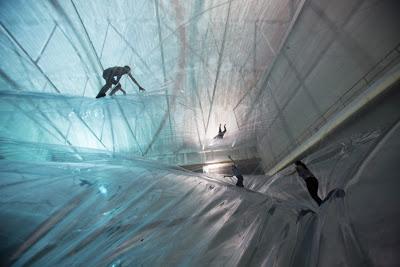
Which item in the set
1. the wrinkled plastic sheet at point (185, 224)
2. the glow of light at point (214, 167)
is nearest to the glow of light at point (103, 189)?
the wrinkled plastic sheet at point (185, 224)

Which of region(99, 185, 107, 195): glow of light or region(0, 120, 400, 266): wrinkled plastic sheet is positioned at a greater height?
region(99, 185, 107, 195): glow of light

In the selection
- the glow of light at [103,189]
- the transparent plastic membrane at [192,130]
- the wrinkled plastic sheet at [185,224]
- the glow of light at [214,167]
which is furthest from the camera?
the glow of light at [214,167]

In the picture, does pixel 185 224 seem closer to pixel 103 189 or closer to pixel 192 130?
pixel 103 189

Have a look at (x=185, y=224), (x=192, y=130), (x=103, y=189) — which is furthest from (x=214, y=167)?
(x=185, y=224)

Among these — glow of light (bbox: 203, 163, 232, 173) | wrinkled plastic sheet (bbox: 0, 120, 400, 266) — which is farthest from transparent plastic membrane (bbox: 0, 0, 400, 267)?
glow of light (bbox: 203, 163, 232, 173)

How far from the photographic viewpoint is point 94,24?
3.78 meters

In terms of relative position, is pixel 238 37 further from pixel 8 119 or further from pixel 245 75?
pixel 8 119

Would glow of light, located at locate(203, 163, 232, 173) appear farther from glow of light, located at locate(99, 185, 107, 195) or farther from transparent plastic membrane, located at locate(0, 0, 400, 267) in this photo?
glow of light, located at locate(99, 185, 107, 195)

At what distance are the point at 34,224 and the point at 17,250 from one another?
0.42ft

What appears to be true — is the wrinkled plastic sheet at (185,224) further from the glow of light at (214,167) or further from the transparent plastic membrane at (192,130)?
the glow of light at (214,167)

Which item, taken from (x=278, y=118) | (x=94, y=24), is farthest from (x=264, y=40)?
(x=94, y=24)

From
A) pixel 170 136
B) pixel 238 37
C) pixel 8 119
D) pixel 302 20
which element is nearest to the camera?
pixel 8 119

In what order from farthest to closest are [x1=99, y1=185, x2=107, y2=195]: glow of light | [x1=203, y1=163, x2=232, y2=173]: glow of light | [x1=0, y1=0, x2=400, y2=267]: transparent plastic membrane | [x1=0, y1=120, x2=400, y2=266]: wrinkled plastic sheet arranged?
1. [x1=203, y1=163, x2=232, y2=173]: glow of light
2. [x1=99, y1=185, x2=107, y2=195]: glow of light
3. [x1=0, y1=0, x2=400, y2=267]: transparent plastic membrane
4. [x1=0, y1=120, x2=400, y2=266]: wrinkled plastic sheet

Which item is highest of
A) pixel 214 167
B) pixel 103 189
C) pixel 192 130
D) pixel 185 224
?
pixel 192 130
